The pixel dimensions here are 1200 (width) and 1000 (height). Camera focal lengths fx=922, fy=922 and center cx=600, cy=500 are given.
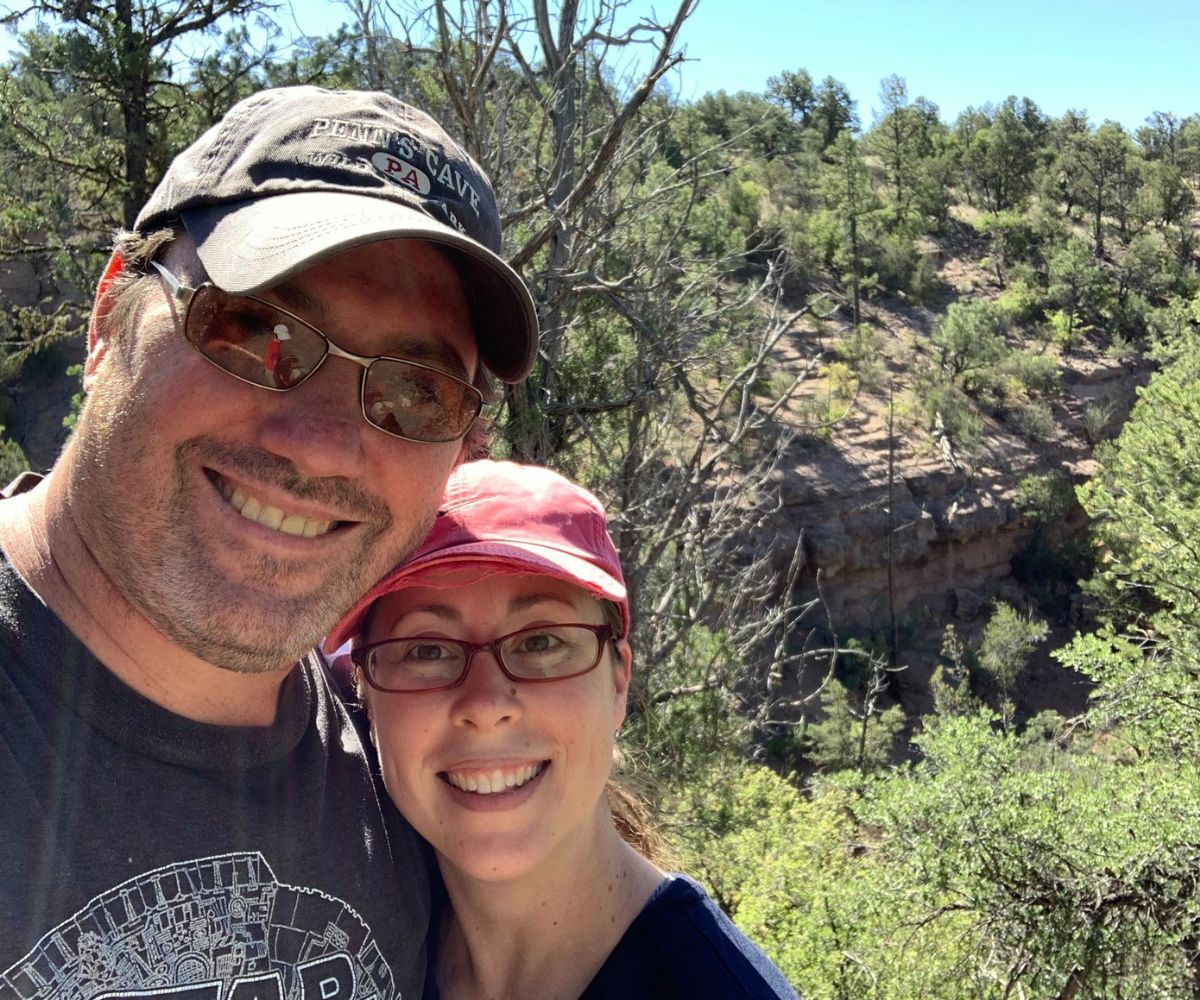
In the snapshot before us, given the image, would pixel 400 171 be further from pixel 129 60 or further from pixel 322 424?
pixel 129 60

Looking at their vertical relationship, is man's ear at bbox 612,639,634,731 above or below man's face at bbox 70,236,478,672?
below

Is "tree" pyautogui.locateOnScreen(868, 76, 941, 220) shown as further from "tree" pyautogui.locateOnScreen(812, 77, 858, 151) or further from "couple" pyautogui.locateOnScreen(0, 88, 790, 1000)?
"couple" pyautogui.locateOnScreen(0, 88, 790, 1000)

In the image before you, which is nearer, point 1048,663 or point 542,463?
point 542,463

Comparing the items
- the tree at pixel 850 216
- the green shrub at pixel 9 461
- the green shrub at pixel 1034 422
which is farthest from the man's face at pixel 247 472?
the tree at pixel 850 216

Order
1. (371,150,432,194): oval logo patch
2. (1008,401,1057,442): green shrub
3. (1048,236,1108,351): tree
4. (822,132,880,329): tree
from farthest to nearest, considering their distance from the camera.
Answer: (1048,236,1108,351): tree → (822,132,880,329): tree → (1008,401,1057,442): green shrub → (371,150,432,194): oval logo patch

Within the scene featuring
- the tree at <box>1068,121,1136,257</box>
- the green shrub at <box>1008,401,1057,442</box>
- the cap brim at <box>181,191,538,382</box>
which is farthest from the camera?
the tree at <box>1068,121,1136,257</box>

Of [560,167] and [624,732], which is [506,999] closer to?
[560,167]

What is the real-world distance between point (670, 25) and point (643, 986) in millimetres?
3516

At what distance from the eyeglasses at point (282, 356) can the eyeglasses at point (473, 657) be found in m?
0.29

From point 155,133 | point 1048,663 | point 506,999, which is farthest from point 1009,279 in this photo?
point 506,999

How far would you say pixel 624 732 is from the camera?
5605mm

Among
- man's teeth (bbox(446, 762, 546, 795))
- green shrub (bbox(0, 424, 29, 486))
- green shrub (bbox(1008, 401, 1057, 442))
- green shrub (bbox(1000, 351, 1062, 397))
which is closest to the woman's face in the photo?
man's teeth (bbox(446, 762, 546, 795))

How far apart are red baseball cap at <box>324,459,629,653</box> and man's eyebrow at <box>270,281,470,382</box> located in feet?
0.63

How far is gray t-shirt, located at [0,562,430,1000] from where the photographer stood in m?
0.93
